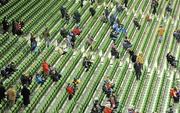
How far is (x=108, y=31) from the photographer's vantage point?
28.7 meters

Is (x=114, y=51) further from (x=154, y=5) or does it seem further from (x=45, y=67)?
(x=154, y=5)

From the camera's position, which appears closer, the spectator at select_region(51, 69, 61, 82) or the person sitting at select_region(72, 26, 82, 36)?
the spectator at select_region(51, 69, 61, 82)

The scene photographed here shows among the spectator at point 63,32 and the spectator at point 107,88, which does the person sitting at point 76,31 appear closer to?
the spectator at point 63,32

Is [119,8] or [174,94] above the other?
[119,8]

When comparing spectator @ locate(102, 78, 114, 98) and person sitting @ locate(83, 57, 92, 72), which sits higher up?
person sitting @ locate(83, 57, 92, 72)

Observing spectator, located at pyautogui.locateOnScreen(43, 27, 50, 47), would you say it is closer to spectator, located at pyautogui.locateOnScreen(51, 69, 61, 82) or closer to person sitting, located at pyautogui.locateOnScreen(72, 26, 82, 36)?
person sitting, located at pyautogui.locateOnScreen(72, 26, 82, 36)

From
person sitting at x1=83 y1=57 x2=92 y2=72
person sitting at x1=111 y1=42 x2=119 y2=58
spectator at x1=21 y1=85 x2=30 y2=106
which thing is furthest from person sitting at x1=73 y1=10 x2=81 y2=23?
spectator at x1=21 y1=85 x2=30 y2=106

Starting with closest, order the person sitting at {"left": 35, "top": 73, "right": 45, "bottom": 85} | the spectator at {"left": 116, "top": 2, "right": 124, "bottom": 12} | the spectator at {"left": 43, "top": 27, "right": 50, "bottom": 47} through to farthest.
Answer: the person sitting at {"left": 35, "top": 73, "right": 45, "bottom": 85} < the spectator at {"left": 43, "top": 27, "right": 50, "bottom": 47} < the spectator at {"left": 116, "top": 2, "right": 124, "bottom": 12}

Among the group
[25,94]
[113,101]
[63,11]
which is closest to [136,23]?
[63,11]

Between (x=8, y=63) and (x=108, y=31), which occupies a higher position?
(x=108, y=31)

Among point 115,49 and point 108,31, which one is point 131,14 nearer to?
point 108,31

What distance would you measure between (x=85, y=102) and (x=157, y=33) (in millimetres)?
11781

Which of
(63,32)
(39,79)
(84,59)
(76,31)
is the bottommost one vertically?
(39,79)

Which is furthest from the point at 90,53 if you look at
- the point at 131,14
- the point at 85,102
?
the point at 131,14
